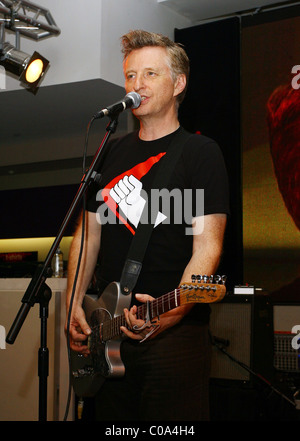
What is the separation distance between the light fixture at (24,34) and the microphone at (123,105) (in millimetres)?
1584

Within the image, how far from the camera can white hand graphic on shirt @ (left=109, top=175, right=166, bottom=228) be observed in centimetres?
217

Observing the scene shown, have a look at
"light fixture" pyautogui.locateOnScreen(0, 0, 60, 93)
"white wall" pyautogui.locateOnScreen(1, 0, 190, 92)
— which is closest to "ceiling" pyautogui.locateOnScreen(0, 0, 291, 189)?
"white wall" pyautogui.locateOnScreen(1, 0, 190, 92)

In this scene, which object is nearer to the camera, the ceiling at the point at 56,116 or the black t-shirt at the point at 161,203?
the black t-shirt at the point at 161,203

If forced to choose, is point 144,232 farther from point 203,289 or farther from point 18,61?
point 18,61

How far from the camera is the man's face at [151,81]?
2.18 m

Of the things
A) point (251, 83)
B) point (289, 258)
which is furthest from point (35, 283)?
point (251, 83)

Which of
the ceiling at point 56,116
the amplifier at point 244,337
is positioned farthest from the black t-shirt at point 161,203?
the ceiling at point 56,116

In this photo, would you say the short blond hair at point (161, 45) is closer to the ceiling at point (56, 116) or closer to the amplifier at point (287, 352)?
the ceiling at point (56, 116)

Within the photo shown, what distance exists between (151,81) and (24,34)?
1.69 meters

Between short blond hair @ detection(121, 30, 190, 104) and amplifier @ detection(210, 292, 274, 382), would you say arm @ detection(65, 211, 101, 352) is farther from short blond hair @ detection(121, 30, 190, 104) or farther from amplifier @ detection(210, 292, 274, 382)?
amplifier @ detection(210, 292, 274, 382)

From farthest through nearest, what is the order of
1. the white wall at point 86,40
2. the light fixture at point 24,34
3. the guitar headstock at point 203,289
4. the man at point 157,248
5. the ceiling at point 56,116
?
the ceiling at point 56,116, the white wall at point 86,40, the light fixture at point 24,34, the man at point 157,248, the guitar headstock at point 203,289

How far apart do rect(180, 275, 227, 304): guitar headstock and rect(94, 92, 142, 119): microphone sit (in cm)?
61

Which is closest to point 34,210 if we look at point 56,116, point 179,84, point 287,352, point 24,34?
point 56,116

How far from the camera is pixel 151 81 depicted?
7.27ft
